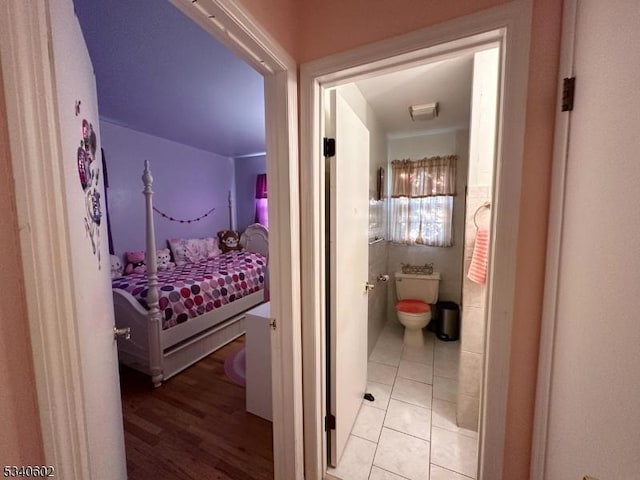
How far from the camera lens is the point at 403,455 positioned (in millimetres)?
1492

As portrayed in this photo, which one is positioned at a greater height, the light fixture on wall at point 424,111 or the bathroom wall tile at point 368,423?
the light fixture on wall at point 424,111

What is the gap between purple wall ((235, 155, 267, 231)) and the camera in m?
5.35

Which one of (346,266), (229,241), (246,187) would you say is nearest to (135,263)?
(229,241)

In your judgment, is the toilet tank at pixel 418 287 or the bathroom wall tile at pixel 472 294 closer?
the bathroom wall tile at pixel 472 294

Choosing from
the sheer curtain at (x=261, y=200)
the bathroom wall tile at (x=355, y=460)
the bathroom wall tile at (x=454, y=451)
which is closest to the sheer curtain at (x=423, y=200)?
the bathroom wall tile at (x=454, y=451)

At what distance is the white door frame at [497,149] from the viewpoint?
0.79m

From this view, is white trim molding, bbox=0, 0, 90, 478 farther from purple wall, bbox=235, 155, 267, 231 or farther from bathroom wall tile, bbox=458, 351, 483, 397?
purple wall, bbox=235, 155, 267, 231

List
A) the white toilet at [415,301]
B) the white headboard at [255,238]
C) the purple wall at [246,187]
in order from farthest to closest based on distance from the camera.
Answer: the purple wall at [246,187], the white headboard at [255,238], the white toilet at [415,301]

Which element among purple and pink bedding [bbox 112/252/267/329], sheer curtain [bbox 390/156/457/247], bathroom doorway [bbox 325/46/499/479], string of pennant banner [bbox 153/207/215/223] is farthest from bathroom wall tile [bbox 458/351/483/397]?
string of pennant banner [bbox 153/207/215/223]

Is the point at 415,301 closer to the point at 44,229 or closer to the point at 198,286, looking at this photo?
the point at 198,286

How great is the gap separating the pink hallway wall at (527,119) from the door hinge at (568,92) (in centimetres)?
4

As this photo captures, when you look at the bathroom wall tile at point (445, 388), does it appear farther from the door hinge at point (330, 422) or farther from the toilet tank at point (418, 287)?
the door hinge at point (330, 422)

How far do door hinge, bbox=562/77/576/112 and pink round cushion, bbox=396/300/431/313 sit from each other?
225 cm

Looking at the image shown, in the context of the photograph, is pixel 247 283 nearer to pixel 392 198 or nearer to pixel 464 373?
pixel 392 198
